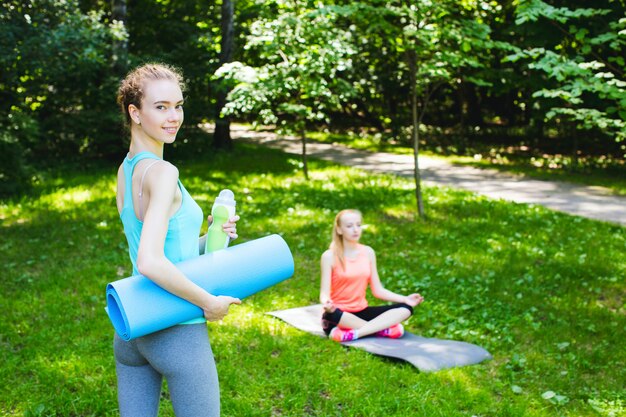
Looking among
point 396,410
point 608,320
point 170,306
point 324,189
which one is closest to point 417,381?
point 396,410

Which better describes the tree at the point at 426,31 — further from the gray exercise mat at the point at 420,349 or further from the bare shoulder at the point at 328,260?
the gray exercise mat at the point at 420,349

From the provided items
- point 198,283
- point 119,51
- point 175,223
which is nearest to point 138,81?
point 175,223

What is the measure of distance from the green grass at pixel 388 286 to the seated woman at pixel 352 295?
0.26 meters

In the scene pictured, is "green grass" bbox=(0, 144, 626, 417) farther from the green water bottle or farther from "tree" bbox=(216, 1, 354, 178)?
the green water bottle

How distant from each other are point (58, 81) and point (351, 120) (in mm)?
11660

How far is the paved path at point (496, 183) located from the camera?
10.5 m

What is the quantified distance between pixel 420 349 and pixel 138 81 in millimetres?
3455

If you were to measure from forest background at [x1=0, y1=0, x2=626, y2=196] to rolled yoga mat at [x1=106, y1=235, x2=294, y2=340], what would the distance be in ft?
11.6

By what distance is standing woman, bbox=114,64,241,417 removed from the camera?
7.50 ft

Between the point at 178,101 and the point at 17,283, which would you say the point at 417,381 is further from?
the point at 17,283

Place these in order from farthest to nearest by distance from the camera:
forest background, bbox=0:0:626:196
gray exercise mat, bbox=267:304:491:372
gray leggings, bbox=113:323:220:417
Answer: forest background, bbox=0:0:626:196, gray exercise mat, bbox=267:304:491:372, gray leggings, bbox=113:323:220:417

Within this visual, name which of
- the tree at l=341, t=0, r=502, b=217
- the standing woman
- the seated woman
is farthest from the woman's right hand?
the tree at l=341, t=0, r=502, b=217

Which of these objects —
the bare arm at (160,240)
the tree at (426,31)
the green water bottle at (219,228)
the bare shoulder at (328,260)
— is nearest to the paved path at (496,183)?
the tree at (426,31)

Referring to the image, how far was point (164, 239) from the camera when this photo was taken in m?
2.28
